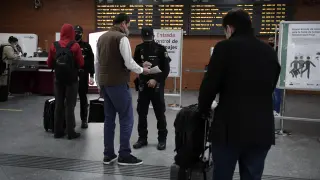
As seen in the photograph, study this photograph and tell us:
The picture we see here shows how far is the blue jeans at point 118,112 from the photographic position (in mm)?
3797

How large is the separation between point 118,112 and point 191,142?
1614 mm

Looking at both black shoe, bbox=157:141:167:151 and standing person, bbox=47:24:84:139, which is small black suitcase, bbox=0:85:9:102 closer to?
standing person, bbox=47:24:84:139

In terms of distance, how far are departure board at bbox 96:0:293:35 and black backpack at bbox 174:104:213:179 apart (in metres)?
7.25

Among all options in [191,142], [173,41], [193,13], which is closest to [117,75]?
[191,142]

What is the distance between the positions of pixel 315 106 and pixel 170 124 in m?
3.80

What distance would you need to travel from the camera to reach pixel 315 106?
805 centimetres

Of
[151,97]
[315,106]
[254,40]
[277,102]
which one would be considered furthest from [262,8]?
[254,40]

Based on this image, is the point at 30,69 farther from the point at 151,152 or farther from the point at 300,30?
the point at 300,30

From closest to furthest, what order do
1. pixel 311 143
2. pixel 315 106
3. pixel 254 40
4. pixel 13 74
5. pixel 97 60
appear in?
pixel 254 40 → pixel 97 60 → pixel 311 143 → pixel 315 106 → pixel 13 74

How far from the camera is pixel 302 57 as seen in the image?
5.52 m

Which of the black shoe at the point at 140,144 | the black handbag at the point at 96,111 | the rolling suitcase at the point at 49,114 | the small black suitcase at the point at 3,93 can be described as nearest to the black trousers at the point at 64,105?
the rolling suitcase at the point at 49,114

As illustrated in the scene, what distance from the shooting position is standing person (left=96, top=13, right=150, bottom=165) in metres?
3.74

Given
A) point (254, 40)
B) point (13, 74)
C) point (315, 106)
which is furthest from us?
point (13, 74)

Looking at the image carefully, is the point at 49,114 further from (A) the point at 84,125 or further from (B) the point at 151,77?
(B) the point at 151,77
